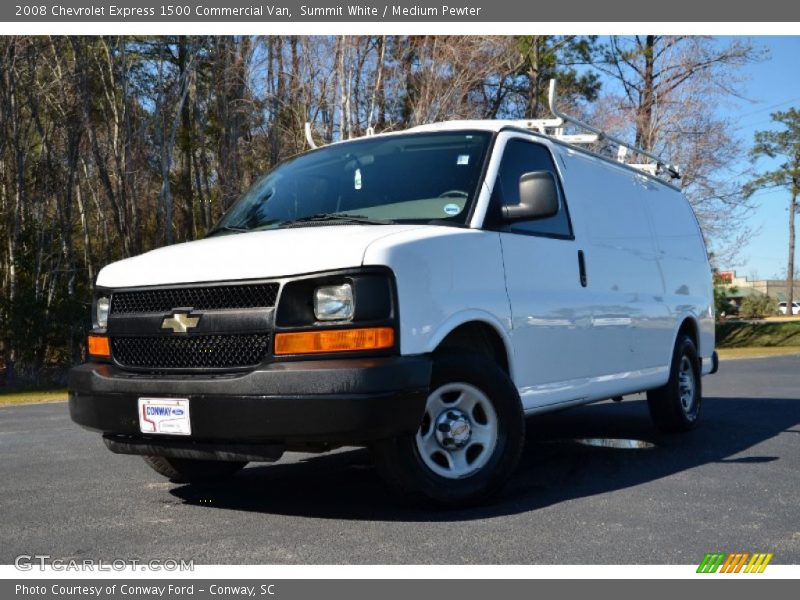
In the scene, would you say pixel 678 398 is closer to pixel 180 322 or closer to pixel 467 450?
pixel 467 450

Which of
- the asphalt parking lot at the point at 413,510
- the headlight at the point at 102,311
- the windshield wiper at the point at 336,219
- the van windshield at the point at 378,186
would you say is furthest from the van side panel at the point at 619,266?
the headlight at the point at 102,311

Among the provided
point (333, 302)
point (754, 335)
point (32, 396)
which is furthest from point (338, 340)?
point (754, 335)

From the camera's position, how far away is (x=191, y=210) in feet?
95.3

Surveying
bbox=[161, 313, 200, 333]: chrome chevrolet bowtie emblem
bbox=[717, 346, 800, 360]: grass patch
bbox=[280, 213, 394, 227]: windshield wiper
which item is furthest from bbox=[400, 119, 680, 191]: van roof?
bbox=[717, 346, 800, 360]: grass patch

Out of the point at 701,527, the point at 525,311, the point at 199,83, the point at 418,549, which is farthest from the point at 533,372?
the point at 199,83

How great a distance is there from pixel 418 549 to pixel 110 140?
20582 mm

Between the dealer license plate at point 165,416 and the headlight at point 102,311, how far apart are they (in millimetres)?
718

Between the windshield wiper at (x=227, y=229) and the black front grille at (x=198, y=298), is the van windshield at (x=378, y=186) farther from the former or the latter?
the black front grille at (x=198, y=298)

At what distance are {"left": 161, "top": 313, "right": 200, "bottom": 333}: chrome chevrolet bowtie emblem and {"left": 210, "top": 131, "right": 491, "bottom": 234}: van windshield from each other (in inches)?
40.5

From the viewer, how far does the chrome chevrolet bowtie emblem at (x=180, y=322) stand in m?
4.82

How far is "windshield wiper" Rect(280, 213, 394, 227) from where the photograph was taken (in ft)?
17.4

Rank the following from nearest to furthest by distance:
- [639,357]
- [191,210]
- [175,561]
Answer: [175,561]
[639,357]
[191,210]

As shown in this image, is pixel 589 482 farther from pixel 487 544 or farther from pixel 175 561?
pixel 175 561

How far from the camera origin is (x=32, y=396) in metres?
14.7
